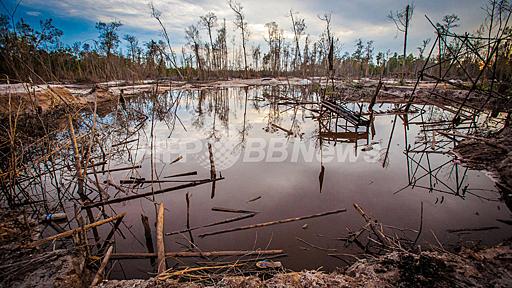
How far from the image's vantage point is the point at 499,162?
13.8 feet

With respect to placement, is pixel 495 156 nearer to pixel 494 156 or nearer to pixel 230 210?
pixel 494 156

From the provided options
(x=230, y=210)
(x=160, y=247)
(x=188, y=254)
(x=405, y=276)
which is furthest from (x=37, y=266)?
(x=405, y=276)

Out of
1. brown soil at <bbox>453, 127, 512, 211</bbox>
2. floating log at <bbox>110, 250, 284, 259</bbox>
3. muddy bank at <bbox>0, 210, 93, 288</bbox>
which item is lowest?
floating log at <bbox>110, 250, 284, 259</bbox>

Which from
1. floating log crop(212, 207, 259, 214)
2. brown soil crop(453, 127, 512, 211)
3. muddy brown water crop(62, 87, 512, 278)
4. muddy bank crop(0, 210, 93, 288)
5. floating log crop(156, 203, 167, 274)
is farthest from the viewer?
brown soil crop(453, 127, 512, 211)

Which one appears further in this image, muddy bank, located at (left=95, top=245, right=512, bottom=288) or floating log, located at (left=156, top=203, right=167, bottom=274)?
floating log, located at (left=156, top=203, right=167, bottom=274)

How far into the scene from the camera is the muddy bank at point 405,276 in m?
1.67

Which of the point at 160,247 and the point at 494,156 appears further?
the point at 494,156

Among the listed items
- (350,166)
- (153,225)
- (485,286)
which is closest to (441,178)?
(350,166)

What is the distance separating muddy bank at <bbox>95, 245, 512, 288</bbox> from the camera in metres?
1.67

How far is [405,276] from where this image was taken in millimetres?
1727

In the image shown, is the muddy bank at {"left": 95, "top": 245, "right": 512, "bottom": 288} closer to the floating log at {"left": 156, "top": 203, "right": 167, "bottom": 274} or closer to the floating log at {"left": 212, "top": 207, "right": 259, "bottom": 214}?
→ the floating log at {"left": 156, "top": 203, "right": 167, "bottom": 274}

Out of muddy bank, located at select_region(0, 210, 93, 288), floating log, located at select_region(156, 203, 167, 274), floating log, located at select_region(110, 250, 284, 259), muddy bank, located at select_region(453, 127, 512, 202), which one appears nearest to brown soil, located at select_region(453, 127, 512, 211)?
muddy bank, located at select_region(453, 127, 512, 202)

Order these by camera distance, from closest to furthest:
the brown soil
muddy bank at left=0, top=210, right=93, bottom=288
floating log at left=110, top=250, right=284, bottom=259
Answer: muddy bank at left=0, top=210, right=93, bottom=288 < floating log at left=110, top=250, right=284, bottom=259 < the brown soil

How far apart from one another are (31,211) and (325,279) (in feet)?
12.5
